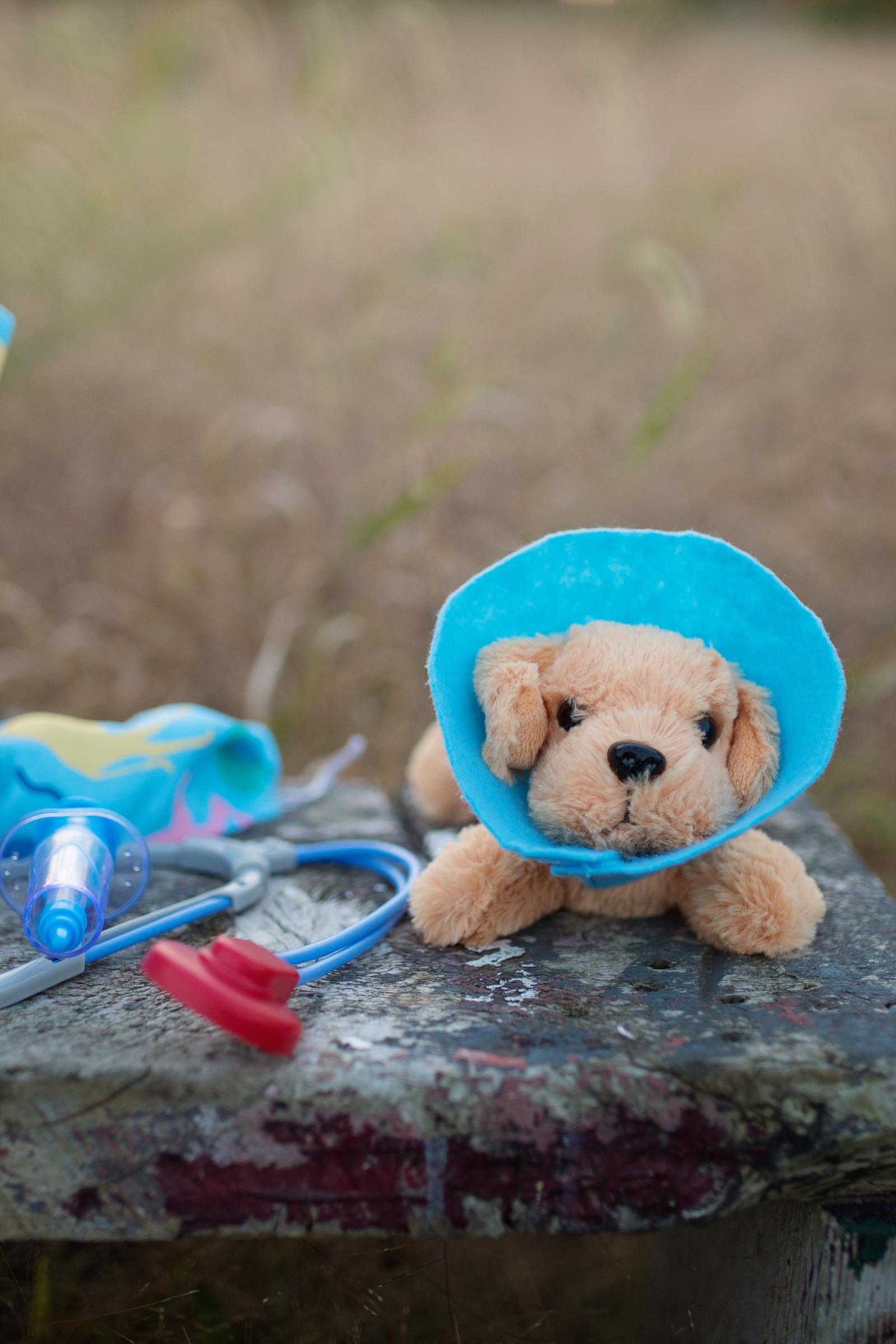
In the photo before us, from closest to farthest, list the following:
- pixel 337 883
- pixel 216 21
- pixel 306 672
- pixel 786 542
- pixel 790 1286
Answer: pixel 790 1286
pixel 337 883
pixel 306 672
pixel 216 21
pixel 786 542

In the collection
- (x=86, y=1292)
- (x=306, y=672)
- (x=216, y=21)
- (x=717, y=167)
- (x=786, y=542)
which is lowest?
(x=86, y=1292)

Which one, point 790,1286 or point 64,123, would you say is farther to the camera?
point 64,123

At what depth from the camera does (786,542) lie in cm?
214

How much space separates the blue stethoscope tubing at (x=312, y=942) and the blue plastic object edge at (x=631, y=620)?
158mm

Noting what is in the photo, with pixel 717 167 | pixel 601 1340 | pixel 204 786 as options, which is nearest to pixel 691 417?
pixel 717 167

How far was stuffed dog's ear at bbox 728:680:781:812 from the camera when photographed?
0.80 metres

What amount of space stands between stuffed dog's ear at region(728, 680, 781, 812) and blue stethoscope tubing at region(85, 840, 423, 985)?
30 cm

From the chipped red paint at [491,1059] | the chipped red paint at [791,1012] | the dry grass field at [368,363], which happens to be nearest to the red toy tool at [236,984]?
the chipped red paint at [491,1059]

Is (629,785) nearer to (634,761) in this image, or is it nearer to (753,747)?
(634,761)

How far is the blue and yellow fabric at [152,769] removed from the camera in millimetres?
993

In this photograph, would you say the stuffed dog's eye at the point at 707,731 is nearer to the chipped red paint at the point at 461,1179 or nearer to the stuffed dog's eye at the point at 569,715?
the stuffed dog's eye at the point at 569,715

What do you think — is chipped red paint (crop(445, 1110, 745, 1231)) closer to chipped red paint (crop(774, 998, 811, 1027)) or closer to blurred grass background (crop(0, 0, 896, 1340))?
chipped red paint (crop(774, 998, 811, 1027))

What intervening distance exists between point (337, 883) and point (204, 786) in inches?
9.0

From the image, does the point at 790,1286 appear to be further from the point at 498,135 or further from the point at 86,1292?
the point at 498,135
